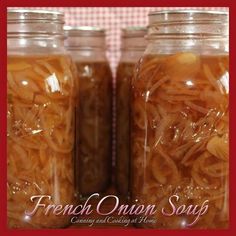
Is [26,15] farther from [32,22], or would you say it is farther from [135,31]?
[135,31]

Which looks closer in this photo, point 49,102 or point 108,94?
point 49,102

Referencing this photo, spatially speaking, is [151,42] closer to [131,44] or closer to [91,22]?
[131,44]

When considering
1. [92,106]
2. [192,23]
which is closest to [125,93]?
[92,106]

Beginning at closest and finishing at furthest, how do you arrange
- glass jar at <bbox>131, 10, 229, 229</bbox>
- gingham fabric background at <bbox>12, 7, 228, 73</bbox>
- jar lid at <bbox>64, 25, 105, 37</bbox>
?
glass jar at <bbox>131, 10, 229, 229</bbox> < jar lid at <bbox>64, 25, 105, 37</bbox> < gingham fabric background at <bbox>12, 7, 228, 73</bbox>

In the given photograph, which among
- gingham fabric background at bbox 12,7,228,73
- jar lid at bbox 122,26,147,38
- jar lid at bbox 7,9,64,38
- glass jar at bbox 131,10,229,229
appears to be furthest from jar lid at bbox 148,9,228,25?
gingham fabric background at bbox 12,7,228,73

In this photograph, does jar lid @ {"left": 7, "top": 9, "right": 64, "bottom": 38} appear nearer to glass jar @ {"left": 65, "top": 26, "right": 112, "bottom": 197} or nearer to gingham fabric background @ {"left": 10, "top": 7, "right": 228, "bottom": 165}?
glass jar @ {"left": 65, "top": 26, "right": 112, "bottom": 197}

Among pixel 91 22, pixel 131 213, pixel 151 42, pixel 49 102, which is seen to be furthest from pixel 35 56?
pixel 91 22
